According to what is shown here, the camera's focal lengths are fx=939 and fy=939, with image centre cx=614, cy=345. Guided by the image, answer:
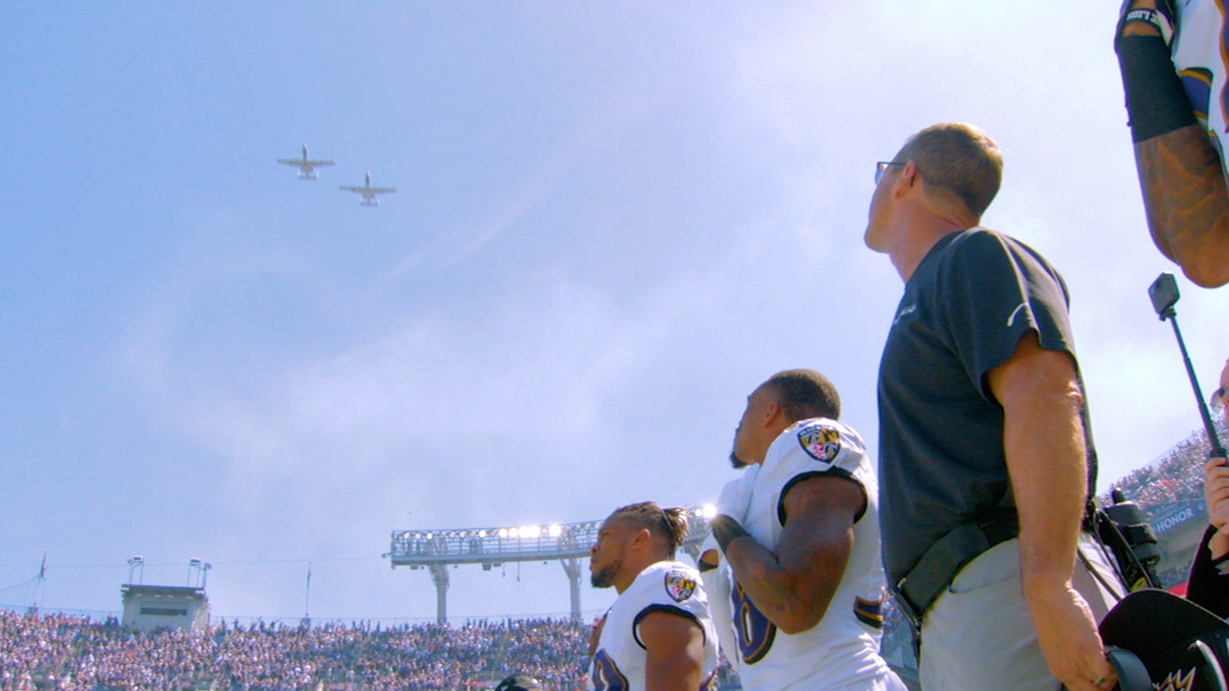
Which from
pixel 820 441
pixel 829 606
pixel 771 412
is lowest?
pixel 829 606

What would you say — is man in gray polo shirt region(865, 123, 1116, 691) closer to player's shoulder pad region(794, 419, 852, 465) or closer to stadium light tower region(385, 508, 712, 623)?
player's shoulder pad region(794, 419, 852, 465)

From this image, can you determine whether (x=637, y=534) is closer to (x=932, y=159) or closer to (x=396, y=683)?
(x=932, y=159)

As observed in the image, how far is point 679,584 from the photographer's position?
4367mm

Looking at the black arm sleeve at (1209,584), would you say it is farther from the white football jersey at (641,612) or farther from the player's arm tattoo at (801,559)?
the white football jersey at (641,612)

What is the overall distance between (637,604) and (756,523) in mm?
1461

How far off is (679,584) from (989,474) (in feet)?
8.04

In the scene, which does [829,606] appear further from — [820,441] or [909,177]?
[909,177]

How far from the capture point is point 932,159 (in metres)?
2.79

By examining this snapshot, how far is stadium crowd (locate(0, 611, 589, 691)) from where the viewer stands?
4034 cm

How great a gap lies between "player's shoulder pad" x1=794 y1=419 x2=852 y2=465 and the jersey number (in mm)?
497

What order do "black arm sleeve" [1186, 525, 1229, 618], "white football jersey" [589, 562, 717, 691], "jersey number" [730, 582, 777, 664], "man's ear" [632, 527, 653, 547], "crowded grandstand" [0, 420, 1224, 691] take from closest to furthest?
1. "black arm sleeve" [1186, 525, 1229, 618]
2. "jersey number" [730, 582, 777, 664]
3. "white football jersey" [589, 562, 717, 691]
4. "man's ear" [632, 527, 653, 547]
5. "crowded grandstand" [0, 420, 1224, 691]

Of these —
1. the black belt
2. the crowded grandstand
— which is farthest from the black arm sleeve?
the crowded grandstand

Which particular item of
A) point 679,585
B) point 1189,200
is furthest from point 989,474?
point 679,585

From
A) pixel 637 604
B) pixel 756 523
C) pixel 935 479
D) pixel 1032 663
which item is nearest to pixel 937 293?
pixel 935 479
